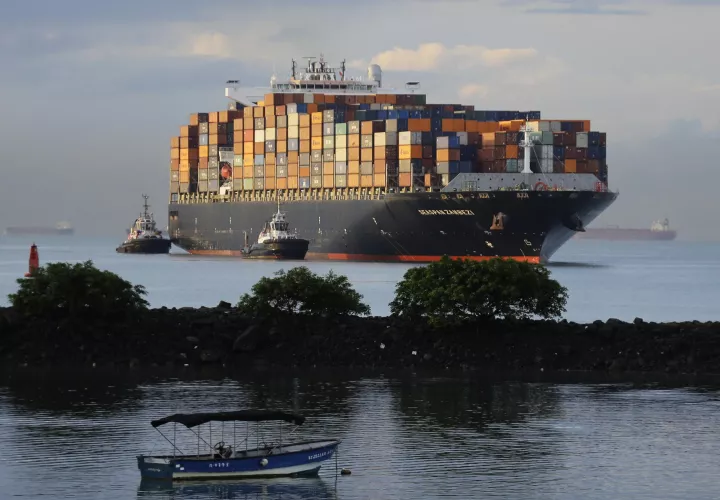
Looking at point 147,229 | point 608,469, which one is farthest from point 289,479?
point 147,229

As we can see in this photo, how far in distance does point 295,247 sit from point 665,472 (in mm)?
97354

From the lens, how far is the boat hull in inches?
1254

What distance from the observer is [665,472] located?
33500mm

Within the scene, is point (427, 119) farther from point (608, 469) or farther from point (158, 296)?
point (608, 469)

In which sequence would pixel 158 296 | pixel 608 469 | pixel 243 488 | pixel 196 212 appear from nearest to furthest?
1. pixel 243 488
2. pixel 608 469
3. pixel 158 296
4. pixel 196 212

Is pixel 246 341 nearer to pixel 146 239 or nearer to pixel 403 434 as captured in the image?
pixel 403 434

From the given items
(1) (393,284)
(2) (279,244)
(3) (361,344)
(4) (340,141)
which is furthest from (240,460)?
(4) (340,141)

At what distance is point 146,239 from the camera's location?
169 m

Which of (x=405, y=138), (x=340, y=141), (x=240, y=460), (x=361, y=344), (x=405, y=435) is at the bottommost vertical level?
(x=240, y=460)

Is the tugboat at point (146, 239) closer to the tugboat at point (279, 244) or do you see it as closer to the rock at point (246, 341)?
the tugboat at point (279, 244)

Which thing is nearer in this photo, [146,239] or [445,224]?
[445,224]

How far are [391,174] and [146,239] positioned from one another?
50.7 meters

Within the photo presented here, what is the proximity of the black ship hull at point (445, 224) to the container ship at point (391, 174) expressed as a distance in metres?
0.10

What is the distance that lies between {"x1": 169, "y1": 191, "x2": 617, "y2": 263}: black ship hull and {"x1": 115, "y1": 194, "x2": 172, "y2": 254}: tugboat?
33.7 metres
